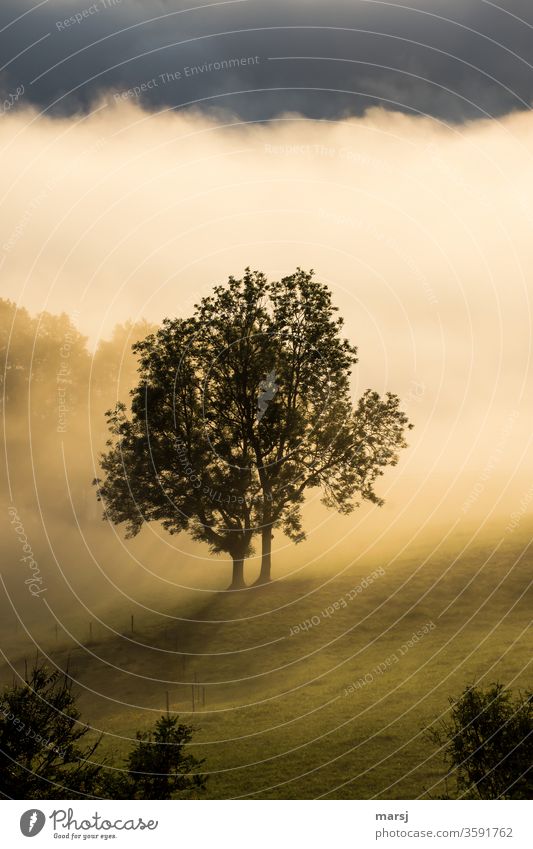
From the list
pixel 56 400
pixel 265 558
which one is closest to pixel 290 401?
pixel 265 558

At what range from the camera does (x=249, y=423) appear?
61.7 metres

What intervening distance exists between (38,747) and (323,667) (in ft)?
74.8

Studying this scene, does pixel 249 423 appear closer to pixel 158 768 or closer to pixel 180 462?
pixel 180 462

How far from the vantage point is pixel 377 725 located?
40.6 metres

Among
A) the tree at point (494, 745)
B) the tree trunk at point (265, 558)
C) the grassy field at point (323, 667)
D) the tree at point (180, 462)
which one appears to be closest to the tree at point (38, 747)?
the grassy field at point (323, 667)

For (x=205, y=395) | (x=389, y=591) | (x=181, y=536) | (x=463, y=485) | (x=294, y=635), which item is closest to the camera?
(x=294, y=635)

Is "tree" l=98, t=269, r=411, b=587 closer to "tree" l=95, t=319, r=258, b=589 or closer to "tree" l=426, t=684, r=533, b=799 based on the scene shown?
"tree" l=95, t=319, r=258, b=589

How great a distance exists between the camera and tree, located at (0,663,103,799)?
28078 millimetres

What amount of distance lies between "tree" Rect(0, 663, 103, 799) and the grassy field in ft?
27.5

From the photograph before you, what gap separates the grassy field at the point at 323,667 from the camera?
123 feet

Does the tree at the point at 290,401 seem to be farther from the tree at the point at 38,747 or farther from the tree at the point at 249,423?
the tree at the point at 38,747
